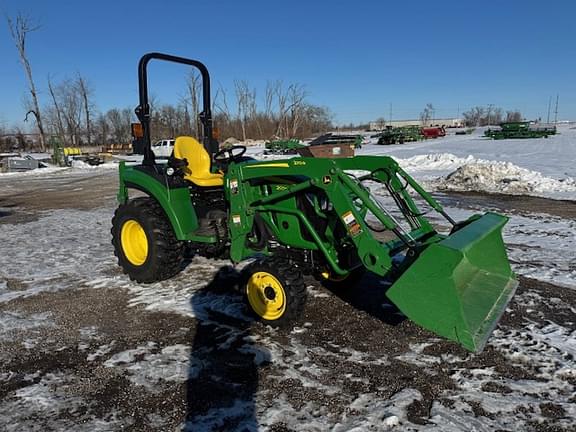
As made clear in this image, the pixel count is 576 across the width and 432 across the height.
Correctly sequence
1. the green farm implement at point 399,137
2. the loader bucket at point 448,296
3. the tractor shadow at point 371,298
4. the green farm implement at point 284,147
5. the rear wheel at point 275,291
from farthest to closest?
the green farm implement at point 399,137 < the green farm implement at point 284,147 < the tractor shadow at point 371,298 < the rear wheel at point 275,291 < the loader bucket at point 448,296

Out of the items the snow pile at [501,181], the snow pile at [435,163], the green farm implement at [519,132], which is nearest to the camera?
the snow pile at [501,181]

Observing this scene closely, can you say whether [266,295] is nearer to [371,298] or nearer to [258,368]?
[258,368]

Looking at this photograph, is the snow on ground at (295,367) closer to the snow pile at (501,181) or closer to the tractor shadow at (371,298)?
the tractor shadow at (371,298)

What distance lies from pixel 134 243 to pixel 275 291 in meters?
2.27

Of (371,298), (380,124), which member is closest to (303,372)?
(371,298)

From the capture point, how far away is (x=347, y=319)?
408 cm

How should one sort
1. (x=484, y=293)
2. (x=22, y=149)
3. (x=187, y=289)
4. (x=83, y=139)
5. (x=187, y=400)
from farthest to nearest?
(x=83, y=139) < (x=22, y=149) < (x=187, y=289) < (x=484, y=293) < (x=187, y=400)

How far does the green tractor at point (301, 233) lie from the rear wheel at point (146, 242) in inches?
0.5

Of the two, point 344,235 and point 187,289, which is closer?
point 344,235

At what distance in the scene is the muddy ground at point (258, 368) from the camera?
2.68 meters

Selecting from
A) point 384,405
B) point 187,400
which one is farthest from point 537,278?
point 187,400

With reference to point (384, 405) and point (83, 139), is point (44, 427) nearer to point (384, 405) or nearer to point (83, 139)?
point (384, 405)

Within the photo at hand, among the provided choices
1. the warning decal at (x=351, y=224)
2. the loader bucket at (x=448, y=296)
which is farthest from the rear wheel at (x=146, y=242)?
the loader bucket at (x=448, y=296)

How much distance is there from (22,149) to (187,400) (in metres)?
65.0
